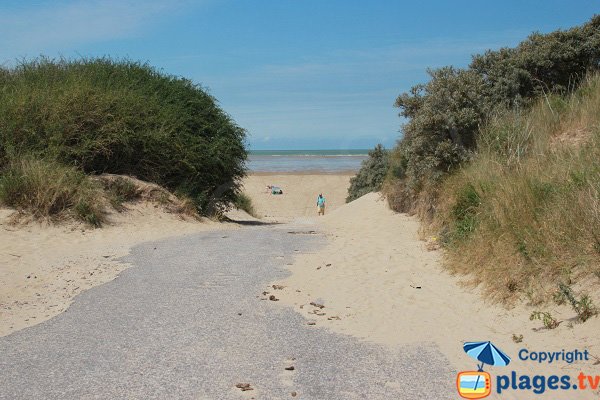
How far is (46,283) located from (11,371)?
5046 millimetres

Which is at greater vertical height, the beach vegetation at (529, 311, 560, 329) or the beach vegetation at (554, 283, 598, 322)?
the beach vegetation at (554, 283, 598, 322)

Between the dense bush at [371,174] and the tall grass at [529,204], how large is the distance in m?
15.9

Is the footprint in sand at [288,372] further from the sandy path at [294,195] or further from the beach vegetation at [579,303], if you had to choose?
the sandy path at [294,195]

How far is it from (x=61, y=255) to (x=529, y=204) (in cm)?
921

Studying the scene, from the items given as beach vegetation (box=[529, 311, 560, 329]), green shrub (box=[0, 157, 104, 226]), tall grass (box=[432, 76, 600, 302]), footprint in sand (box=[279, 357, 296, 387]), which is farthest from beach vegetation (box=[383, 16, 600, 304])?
green shrub (box=[0, 157, 104, 226])

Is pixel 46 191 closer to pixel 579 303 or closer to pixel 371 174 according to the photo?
pixel 579 303

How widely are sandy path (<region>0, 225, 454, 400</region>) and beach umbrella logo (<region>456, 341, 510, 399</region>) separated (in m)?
0.14

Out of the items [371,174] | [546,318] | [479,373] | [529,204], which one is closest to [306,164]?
[371,174]

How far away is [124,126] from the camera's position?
1858 cm

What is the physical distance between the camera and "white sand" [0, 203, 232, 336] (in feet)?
30.0

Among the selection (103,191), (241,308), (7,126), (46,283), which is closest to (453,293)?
(241,308)

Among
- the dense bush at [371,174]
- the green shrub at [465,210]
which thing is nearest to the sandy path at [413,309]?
the green shrub at [465,210]

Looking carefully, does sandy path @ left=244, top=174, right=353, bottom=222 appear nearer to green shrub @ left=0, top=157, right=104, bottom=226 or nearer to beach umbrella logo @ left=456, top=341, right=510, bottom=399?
green shrub @ left=0, top=157, right=104, bottom=226

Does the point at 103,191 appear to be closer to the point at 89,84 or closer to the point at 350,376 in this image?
the point at 89,84
